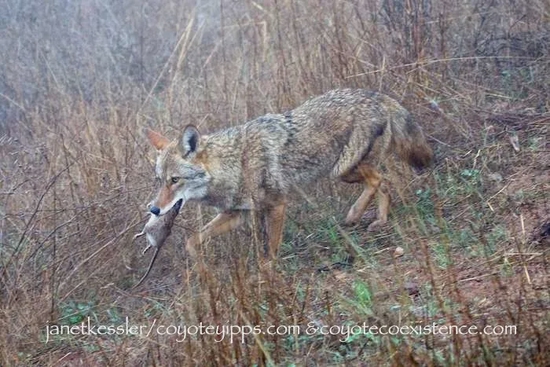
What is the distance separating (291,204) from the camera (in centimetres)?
774

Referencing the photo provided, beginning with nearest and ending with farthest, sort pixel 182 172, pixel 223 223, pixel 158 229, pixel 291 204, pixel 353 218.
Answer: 1. pixel 158 229
2. pixel 182 172
3. pixel 223 223
4. pixel 353 218
5. pixel 291 204

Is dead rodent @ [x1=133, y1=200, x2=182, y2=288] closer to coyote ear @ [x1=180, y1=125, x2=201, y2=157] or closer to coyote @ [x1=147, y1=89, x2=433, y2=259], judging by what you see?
coyote @ [x1=147, y1=89, x2=433, y2=259]

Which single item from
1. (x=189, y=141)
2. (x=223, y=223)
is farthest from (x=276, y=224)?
(x=189, y=141)

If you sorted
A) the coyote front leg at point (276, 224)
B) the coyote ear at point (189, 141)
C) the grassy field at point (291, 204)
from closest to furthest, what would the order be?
the grassy field at point (291, 204) → the coyote ear at point (189, 141) → the coyote front leg at point (276, 224)

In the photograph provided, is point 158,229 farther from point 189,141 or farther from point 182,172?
point 189,141

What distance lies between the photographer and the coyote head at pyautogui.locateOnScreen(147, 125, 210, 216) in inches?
262

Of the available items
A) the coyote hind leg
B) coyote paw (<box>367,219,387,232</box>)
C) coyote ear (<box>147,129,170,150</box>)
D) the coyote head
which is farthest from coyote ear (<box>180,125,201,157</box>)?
coyote paw (<box>367,219,387,232</box>)

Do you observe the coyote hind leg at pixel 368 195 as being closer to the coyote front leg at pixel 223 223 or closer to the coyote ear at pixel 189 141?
the coyote front leg at pixel 223 223

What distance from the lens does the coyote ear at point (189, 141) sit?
6719 mm

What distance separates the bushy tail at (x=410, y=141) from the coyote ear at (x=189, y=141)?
162cm

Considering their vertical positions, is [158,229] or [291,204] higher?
[158,229]

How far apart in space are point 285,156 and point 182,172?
877 millimetres

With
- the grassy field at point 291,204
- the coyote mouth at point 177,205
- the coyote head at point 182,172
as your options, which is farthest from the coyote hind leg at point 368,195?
the coyote mouth at point 177,205

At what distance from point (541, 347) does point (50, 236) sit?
3568mm
